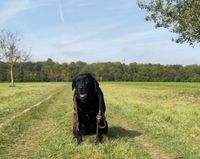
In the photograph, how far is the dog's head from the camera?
362 inches

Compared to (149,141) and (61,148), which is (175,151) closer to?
(149,141)

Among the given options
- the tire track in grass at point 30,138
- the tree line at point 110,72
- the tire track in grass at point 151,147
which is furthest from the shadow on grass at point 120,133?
the tree line at point 110,72

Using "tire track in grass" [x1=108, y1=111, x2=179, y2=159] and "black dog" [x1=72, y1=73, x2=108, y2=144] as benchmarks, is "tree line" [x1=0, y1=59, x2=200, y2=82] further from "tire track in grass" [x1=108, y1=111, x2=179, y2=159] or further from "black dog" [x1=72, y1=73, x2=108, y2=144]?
"black dog" [x1=72, y1=73, x2=108, y2=144]

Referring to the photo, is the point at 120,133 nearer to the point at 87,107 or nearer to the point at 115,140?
the point at 115,140

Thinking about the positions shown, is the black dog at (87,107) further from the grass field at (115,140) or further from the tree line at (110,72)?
the tree line at (110,72)

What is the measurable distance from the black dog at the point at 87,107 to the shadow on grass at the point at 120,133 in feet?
3.37

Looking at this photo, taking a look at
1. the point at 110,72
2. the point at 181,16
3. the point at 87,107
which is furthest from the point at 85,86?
the point at 110,72

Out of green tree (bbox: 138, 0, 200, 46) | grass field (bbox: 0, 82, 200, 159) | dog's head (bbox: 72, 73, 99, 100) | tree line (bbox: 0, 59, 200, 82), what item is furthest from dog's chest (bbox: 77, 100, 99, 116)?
tree line (bbox: 0, 59, 200, 82)

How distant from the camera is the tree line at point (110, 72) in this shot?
146 meters

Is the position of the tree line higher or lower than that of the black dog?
lower

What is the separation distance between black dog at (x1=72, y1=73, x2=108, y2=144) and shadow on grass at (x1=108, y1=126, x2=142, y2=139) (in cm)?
103

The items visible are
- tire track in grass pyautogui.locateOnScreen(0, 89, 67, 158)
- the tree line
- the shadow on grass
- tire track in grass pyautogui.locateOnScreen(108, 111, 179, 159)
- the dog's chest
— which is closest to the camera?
tire track in grass pyautogui.locateOnScreen(108, 111, 179, 159)

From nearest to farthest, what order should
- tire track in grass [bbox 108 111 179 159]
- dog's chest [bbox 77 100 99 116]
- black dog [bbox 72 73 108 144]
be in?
tire track in grass [bbox 108 111 179 159]
black dog [bbox 72 73 108 144]
dog's chest [bbox 77 100 99 116]

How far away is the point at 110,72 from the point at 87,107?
500 feet
